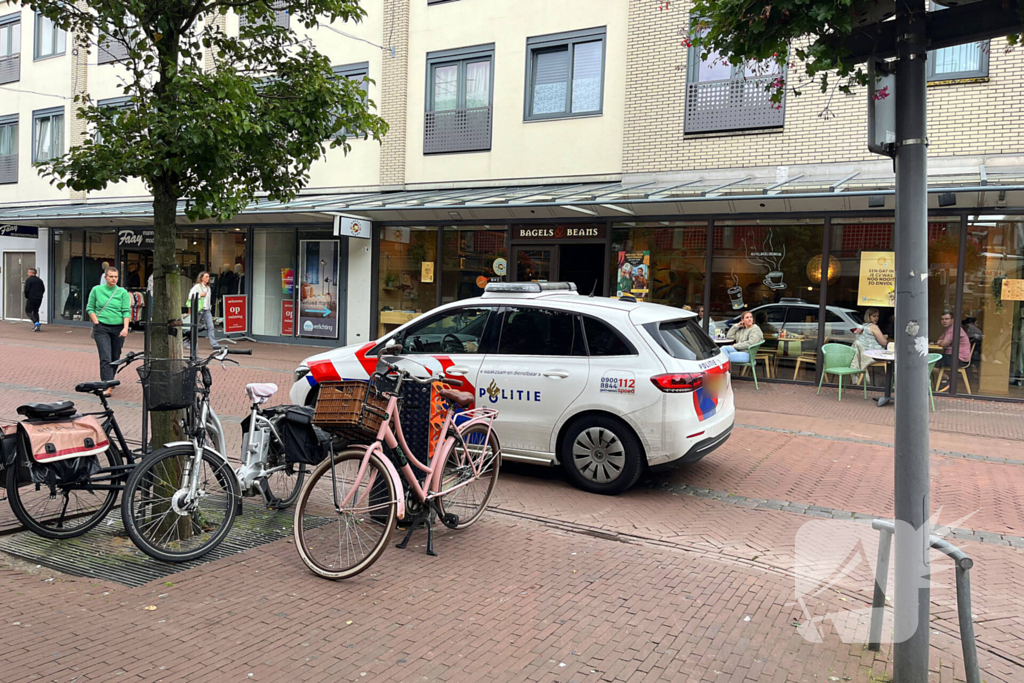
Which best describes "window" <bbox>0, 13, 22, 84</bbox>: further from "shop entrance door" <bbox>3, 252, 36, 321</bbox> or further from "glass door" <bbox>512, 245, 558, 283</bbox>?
"glass door" <bbox>512, 245, 558, 283</bbox>

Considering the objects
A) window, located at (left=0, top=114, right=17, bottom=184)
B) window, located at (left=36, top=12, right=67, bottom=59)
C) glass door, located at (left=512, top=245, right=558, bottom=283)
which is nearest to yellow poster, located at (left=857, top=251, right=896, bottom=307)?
glass door, located at (left=512, top=245, right=558, bottom=283)

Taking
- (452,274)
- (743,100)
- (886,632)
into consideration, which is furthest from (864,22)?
(452,274)

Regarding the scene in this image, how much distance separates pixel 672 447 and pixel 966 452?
4.55 metres

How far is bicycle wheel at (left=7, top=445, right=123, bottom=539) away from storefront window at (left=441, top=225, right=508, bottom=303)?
12.1m

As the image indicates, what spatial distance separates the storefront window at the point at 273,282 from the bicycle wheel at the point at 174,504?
15638 millimetres

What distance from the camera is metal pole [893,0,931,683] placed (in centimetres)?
326

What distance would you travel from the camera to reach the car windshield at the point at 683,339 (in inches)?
260

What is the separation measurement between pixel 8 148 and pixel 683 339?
2767 centimetres

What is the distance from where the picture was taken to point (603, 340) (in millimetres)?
6750

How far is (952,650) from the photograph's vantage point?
3834 millimetres

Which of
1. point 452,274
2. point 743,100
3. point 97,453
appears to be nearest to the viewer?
point 97,453

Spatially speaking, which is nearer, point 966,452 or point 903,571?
point 903,571

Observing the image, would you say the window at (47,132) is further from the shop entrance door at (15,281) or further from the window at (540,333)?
the window at (540,333)

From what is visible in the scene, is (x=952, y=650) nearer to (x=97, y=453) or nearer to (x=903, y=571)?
(x=903, y=571)
